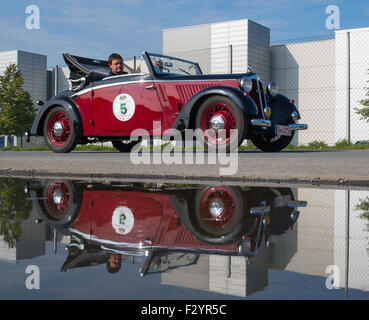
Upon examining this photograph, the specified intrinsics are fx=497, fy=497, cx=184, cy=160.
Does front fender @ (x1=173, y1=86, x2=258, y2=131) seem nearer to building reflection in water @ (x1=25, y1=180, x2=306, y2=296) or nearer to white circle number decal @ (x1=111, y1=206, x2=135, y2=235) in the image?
building reflection in water @ (x1=25, y1=180, x2=306, y2=296)

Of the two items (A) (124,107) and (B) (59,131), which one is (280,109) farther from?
(B) (59,131)

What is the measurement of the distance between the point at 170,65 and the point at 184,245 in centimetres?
616

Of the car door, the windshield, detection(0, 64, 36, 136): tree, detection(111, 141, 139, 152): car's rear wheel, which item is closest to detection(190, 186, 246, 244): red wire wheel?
the car door

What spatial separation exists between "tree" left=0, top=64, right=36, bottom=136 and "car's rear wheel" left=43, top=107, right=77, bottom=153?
1665 centimetres

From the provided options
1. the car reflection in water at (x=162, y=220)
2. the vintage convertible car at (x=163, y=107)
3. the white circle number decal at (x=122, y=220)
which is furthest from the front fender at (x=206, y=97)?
the white circle number decal at (x=122, y=220)

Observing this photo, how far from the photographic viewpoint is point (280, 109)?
8.05 meters

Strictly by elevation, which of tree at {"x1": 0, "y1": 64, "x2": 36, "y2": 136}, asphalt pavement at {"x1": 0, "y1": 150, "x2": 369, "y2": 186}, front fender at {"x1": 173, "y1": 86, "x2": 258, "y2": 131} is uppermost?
tree at {"x1": 0, "y1": 64, "x2": 36, "y2": 136}

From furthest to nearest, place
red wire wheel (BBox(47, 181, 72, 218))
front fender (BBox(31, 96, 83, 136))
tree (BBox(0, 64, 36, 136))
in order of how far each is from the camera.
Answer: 1. tree (BBox(0, 64, 36, 136))
2. front fender (BBox(31, 96, 83, 136))
3. red wire wheel (BBox(47, 181, 72, 218))

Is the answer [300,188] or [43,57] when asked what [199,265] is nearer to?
[300,188]

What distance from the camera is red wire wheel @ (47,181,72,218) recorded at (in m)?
3.28

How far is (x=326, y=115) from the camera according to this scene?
25.5 m

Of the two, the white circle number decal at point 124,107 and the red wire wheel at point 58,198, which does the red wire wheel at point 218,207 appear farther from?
the white circle number decal at point 124,107

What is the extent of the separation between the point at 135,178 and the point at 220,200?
2017 millimetres
